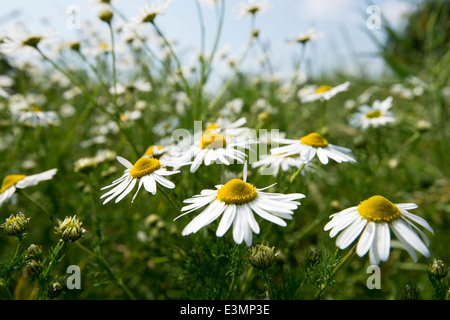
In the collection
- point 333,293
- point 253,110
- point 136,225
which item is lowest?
point 333,293

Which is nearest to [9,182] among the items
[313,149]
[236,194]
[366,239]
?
[236,194]

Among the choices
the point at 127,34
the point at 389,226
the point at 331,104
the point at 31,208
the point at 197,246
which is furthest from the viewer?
the point at 331,104

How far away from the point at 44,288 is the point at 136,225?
884mm

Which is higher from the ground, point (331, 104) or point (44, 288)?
point (331, 104)

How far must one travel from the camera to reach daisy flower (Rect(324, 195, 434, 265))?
2.50 feet

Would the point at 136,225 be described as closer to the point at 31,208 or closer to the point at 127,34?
the point at 31,208

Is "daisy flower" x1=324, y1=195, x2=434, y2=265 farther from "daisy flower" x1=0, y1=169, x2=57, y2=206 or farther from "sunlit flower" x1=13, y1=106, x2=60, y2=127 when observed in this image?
"sunlit flower" x1=13, y1=106, x2=60, y2=127

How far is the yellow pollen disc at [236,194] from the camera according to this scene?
2.95 ft

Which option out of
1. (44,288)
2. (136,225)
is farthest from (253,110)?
(44,288)

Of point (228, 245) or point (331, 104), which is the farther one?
point (331, 104)

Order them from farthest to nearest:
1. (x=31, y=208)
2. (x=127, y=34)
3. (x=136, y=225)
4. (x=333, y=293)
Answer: (x=127, y=34) → (x=31, y=208) → (x=136, y=225) → (x=333, y=293)

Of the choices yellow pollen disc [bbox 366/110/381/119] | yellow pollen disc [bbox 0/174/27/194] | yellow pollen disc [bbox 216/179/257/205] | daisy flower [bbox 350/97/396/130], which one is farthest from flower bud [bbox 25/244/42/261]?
yellow pollen disc [bbox 366/110/381/119]

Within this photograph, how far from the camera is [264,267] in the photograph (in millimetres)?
845

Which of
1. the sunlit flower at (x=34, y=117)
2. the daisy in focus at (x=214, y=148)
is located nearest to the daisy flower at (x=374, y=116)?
the daisy in focus at (x=214, y=148)
